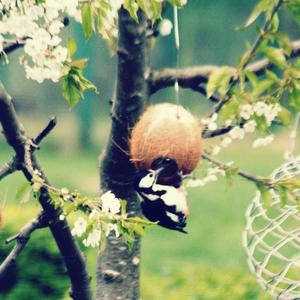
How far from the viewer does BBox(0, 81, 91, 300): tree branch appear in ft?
8.27

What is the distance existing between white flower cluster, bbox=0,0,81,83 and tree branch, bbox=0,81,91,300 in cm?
23

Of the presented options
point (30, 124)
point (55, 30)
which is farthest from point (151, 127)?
point (30, 124)

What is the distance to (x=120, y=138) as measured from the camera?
287cm

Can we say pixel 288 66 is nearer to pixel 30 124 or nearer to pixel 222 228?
pixel 222 228

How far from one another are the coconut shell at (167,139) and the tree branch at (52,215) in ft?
1.11

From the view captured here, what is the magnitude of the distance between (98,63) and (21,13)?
10.1m

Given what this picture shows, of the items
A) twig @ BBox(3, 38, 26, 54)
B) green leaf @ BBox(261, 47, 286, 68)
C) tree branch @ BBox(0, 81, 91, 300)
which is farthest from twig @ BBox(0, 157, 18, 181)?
green leaf @ BBox(261, 47, 286, 68)

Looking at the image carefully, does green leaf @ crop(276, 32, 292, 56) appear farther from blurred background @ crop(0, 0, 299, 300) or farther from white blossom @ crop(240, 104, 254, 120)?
blurred background @ crop(0, 0, 299, 300)

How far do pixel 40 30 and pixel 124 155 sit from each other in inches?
32.1

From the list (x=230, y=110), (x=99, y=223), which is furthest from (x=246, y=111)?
(x=99, y=223)

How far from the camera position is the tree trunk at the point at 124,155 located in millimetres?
2705

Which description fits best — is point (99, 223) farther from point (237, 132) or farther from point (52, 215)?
point (237, 132)

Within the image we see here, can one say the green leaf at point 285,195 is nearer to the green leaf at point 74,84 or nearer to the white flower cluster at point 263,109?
the white flower cluster at point 263,109

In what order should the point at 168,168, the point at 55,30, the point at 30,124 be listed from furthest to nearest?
the point at 30,124, the point at 168,168, the point at 55,30
